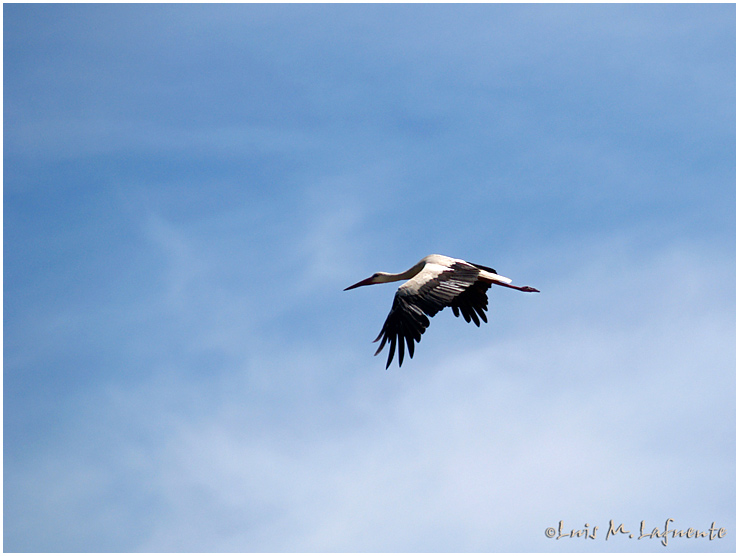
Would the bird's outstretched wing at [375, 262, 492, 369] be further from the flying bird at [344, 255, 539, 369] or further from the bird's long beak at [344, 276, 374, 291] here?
the bird's long beak at [344, 276, 374, 291]

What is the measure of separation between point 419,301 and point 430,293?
0.54 m

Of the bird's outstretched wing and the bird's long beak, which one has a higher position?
the bird's long beak

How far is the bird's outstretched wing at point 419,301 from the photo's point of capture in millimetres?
21000

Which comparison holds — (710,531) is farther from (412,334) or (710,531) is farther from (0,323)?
(0,323)

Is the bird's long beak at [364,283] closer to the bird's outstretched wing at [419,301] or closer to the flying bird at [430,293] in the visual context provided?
the flying bird at [430,293]

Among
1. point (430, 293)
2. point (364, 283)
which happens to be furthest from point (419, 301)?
point (364, 283)

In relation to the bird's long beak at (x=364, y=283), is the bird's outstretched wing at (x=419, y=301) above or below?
below

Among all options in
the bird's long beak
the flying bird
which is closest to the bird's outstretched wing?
the flying bird

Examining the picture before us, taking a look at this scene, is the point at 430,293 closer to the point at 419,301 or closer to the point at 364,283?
the point at 419,301

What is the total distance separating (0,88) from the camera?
28109mm

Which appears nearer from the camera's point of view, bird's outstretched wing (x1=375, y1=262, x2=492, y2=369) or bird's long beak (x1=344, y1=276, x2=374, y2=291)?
bird's outstretched wing (x1=375, y1=262, x2=492, y2=369)

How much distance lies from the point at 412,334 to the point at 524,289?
5.51 metres

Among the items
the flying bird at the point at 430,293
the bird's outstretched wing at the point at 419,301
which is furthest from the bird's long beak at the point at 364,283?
the bird's outstretched wing at the point at 419,301

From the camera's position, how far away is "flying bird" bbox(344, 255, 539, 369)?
21094mm
